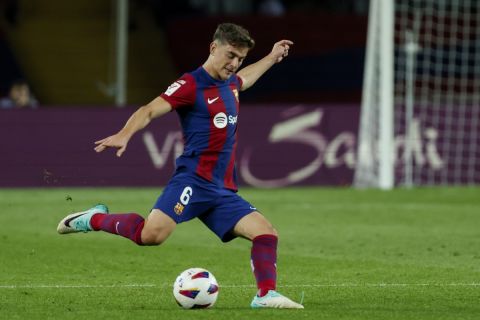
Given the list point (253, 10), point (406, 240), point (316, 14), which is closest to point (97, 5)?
point (253, 10)

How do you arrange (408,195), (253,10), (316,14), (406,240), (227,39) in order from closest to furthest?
(227,39) → (406,240) → (408,195) → (316,14) → (253,10)

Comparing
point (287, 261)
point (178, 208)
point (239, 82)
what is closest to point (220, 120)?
point (239, 82)

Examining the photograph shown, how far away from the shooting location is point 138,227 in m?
8.94

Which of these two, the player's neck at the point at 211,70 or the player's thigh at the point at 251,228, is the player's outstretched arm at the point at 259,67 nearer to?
the player's neck at the point at 211,70

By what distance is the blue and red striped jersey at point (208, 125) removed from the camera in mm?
8766

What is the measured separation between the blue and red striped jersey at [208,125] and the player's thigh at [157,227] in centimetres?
36

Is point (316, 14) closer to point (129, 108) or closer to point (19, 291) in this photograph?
point (129, 108)

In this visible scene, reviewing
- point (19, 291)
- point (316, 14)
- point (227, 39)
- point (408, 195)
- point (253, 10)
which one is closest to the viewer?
point (227, 39)

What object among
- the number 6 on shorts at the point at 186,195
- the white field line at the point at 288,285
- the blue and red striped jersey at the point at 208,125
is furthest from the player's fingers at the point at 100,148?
the white field line at the point at 288,285

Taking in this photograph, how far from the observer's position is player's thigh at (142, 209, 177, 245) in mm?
8766

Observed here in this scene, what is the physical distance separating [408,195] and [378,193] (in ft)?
1.72

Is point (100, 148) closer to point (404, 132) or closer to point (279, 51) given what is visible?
point (279, 51)

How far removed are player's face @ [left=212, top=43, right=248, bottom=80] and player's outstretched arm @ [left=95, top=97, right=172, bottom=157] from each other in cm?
47

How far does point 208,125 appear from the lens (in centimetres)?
882
